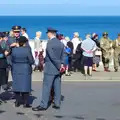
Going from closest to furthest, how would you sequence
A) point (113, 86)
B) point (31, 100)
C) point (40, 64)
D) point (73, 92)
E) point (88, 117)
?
point (88, 117), point (31, 100), point (73, 92), point (113, 86), point (40, 64)

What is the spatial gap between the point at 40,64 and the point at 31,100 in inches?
216

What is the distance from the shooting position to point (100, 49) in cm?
1881

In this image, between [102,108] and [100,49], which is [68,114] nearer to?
[102,108]

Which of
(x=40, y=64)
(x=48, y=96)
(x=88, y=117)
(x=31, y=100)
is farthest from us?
(x=40, y=64)

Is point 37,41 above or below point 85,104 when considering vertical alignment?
above

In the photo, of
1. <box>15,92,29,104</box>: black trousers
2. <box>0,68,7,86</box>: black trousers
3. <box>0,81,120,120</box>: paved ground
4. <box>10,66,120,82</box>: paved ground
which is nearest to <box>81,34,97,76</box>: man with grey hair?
<box>10,66,120,82</box>: paved ground

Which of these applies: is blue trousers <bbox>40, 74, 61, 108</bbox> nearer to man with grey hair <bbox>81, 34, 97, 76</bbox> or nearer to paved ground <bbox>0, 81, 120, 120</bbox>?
paved ground <bbox>0, 81, 120, 120</bbox>

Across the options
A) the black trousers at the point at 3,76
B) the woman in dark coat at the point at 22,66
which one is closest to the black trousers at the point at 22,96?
the woman in dark coat at the point at 22,66

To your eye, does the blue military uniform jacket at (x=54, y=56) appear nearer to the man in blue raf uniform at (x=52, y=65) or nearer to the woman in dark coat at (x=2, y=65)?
→ the man in blue raf uniform at (x=52, y=65)

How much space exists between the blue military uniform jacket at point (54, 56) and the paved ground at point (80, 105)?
908 millimetres

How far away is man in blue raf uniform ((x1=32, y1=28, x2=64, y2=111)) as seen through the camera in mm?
11719

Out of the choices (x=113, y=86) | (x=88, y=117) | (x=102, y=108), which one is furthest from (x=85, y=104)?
(x=113, y=86)

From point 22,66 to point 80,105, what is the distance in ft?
5.70

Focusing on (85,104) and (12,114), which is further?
(85,104)
